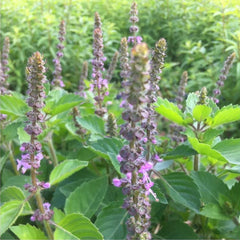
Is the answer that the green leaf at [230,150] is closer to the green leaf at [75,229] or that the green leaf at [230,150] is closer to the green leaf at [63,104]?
the green leaf at [75,229]

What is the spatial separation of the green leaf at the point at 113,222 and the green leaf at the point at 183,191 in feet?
0.88

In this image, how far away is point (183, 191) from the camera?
179cm

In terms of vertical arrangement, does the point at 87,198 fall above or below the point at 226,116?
below

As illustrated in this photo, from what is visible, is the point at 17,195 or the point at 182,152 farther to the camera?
the point at 182,152

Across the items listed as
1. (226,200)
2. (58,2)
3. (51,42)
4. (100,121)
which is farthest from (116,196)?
(58,2)

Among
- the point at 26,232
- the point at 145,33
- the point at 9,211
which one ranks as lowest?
the point at 26,232

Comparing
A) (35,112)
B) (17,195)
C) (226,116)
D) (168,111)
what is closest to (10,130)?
(17,195)

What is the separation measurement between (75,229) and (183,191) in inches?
22.4

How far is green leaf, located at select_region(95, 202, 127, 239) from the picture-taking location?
5.52 ft

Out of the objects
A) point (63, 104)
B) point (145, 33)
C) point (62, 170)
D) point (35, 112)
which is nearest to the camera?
point (35, 112)

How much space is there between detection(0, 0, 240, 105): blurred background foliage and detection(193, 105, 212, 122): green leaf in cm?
342

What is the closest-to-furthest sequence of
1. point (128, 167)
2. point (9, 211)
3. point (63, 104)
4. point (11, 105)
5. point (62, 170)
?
point (128, 167) < point (9, 211) < point (62, 170) < point (63, 104) < point (11, 105)

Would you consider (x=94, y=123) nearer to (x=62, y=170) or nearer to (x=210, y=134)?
(x=62, y=170)

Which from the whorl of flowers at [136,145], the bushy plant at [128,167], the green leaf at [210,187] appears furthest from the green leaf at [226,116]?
the whorl of flowers at [136,145]
